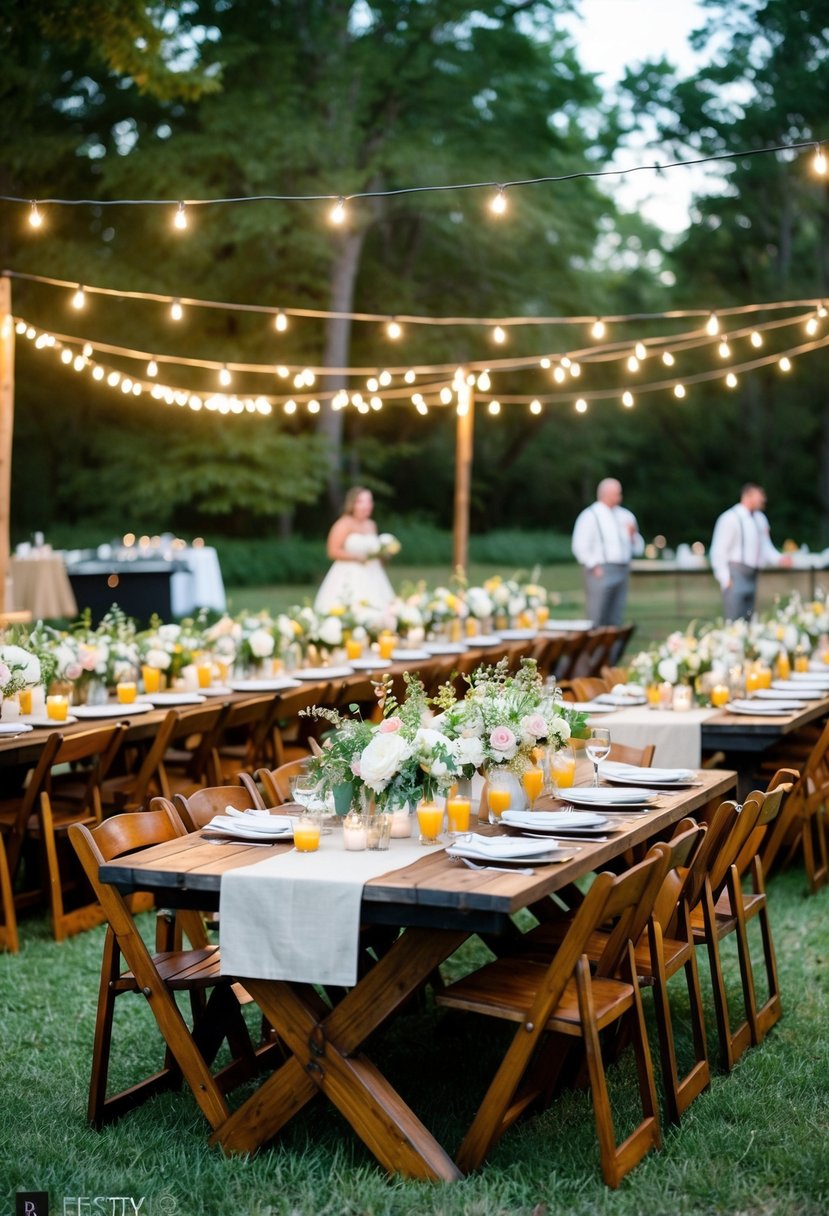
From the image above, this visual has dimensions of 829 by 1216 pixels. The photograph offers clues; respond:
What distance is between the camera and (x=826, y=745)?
7.08 meters

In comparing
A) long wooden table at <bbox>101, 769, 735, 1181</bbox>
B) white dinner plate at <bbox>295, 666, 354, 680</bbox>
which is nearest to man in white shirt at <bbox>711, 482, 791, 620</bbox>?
white dinner plate at <bbox>295, 666, 354, 680</bbox>

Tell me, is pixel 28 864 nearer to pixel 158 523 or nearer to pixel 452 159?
pixel 452 159

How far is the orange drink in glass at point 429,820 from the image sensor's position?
4086 millimetres

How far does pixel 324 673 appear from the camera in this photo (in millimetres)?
8695

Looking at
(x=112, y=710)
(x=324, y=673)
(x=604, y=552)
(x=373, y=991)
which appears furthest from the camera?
(x=604, y=552)

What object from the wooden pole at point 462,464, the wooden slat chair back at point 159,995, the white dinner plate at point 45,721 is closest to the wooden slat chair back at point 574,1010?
the wooden slat chair back at point 159,995

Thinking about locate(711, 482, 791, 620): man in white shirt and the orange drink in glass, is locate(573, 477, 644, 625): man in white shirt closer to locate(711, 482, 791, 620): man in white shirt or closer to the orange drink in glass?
locate(711, 482, 791, 620): man in white shirt

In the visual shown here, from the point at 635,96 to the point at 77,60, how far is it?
9.83 metres

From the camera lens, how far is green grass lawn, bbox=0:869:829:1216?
3.63 meters

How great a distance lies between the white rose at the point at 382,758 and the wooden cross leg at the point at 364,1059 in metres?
0.51

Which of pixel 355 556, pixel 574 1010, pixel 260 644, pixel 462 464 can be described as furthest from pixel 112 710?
pixel 462 464

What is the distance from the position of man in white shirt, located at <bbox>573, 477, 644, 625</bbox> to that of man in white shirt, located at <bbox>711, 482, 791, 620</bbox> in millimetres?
862

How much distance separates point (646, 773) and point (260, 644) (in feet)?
12.4

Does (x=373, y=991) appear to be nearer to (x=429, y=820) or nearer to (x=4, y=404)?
(x=429, y=820)
